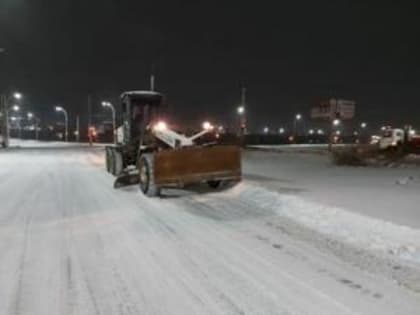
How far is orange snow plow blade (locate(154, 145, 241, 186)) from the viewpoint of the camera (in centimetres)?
1633

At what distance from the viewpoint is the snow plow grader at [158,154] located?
53.9 ft

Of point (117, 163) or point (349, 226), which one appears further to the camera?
point (117, 163)

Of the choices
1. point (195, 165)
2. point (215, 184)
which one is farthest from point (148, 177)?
point (215, 184)

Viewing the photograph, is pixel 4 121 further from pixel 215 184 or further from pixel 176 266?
pixel 176 266

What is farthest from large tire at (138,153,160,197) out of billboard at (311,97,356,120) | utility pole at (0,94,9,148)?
utility pole at (0,94,9,148)

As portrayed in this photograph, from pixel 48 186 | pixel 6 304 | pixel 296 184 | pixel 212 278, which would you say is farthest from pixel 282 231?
pixel 48 186

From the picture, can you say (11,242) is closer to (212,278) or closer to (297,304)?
(212,278)

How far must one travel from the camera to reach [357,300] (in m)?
6.61

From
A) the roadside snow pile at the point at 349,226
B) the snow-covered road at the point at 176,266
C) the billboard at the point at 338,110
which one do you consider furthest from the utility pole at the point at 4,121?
the roadside snow pile at the point at 349,226

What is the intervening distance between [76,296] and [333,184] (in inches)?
488

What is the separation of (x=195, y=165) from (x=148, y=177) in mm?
1352

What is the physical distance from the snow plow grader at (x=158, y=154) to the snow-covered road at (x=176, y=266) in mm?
2451

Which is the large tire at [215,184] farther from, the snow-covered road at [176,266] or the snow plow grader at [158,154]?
the snow-covered road at [176,266]

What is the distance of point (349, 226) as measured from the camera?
10.6m
